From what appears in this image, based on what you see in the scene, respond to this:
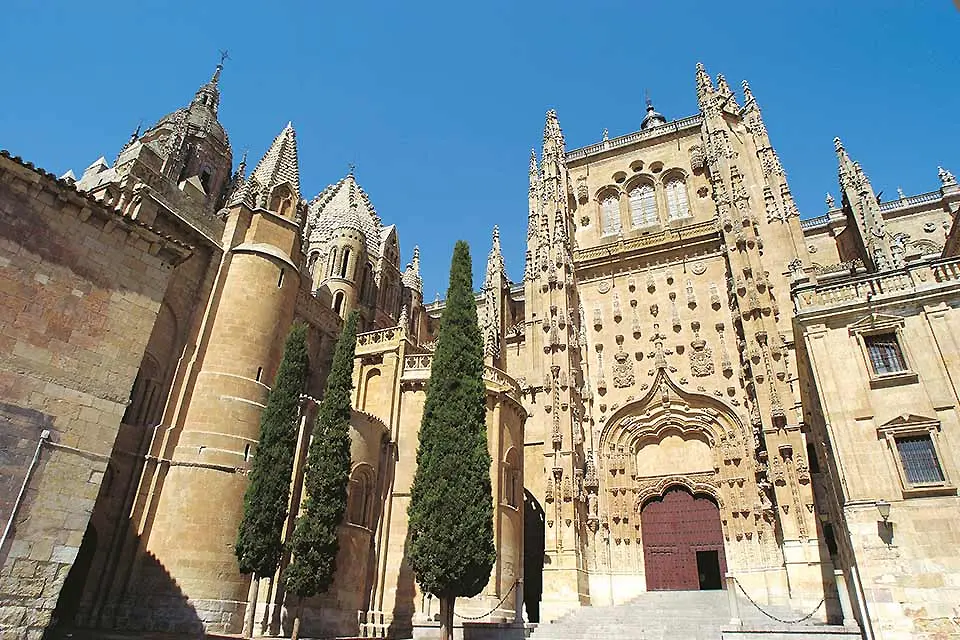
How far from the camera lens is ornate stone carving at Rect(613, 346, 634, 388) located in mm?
26828

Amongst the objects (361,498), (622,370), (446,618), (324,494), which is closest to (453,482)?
(446,618)

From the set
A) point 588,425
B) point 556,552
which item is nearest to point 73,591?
point 556,552

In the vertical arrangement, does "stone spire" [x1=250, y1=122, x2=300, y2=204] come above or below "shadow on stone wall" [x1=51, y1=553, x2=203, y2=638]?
above

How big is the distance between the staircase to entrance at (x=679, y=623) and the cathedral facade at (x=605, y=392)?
105cm

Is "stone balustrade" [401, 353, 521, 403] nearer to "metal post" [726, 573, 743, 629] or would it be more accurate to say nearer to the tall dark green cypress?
the tall dark green cypress

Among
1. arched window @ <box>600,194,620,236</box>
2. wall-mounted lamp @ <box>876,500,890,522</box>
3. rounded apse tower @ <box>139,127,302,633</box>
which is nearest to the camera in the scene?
wall-mounted lamp @ <box>876,500,890,522</box>

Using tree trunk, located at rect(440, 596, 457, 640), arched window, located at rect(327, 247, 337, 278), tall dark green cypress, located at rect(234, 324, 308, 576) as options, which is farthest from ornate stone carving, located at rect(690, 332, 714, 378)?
arched window, located at rect(327, 247, 337, 278)

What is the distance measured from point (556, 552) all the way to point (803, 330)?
11896 mm

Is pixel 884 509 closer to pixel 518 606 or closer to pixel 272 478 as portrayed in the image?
pixel 518 606

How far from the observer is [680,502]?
24.5 metres

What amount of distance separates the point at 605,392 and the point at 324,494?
15.0 m

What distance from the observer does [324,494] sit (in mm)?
15648

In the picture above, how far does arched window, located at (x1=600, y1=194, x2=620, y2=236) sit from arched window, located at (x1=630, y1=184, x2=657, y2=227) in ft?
2.61

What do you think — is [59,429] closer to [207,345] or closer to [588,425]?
[207,345]
